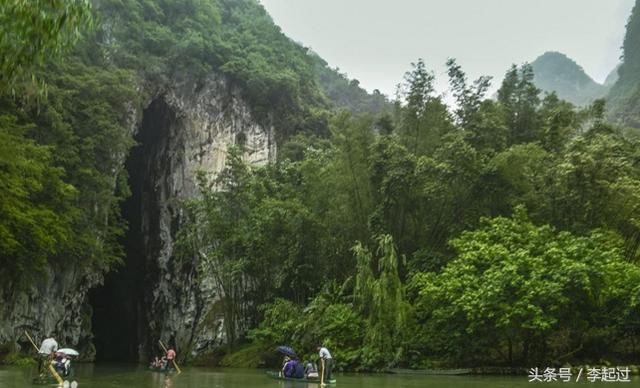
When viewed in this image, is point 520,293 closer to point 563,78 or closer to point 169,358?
point 169,358

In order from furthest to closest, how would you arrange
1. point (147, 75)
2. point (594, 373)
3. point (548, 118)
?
point (147, 75) < point (548, 118) < point (594, 373)

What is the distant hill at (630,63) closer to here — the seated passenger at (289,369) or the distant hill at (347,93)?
the distant hill at (347,93)

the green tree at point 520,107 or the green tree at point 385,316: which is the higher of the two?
the green tree at point 520,107

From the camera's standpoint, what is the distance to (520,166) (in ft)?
61.4

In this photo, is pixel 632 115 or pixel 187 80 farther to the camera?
pixel 632 115

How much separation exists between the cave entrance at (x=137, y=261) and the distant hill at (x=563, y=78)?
6152 cm

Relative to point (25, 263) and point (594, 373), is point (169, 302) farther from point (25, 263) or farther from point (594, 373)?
point (594, 373)

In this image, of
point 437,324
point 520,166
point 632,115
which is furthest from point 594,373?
point 632,115

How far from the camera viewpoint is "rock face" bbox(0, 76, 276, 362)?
26.6 meters

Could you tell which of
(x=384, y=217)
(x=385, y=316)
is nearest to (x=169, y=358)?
(x=385, y=316)

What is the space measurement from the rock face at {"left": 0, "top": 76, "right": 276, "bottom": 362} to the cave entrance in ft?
0.20

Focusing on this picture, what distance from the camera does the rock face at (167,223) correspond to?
26.6 m

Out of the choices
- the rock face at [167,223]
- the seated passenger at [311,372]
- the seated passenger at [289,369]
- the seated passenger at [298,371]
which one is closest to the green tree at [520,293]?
the seated passenger at [311,372]

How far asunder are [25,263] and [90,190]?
4004 mm
